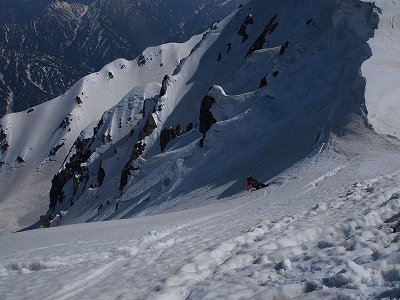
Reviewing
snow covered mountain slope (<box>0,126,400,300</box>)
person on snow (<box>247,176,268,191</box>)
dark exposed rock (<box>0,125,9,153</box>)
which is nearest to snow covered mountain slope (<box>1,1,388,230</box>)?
person on snow (<box>247,176,268,191</box>)

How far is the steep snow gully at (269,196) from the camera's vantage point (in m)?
6.44

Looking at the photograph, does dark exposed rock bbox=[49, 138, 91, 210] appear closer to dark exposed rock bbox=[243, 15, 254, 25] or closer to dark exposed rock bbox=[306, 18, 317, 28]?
dark exposed rock bbox=[243, 15, 254, 25]

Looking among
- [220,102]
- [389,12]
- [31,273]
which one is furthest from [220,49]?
[31,273]

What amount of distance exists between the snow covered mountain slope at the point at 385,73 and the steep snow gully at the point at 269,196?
0.35 feet

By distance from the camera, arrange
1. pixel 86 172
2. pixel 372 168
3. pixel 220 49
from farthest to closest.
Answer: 1. pixel 86 172
2. pixel 220 49
3. pixel 372 168

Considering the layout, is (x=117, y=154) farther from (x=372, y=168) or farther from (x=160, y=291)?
(x=160, y=291)

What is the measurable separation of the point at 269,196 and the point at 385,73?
15.0 metres

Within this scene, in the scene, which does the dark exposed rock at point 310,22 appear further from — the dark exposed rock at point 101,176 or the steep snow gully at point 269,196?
the dark exposed rock at point 101,176

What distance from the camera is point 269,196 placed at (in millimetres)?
17109

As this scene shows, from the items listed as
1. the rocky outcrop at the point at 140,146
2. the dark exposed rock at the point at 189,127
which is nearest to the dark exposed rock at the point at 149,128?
the rocky outcrop at the point at 140,146

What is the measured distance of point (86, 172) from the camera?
10569 cm

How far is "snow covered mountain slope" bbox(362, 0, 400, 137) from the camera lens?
22.8 meters

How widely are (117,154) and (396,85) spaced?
3148 inches

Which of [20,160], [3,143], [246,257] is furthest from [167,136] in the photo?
[3,143]
